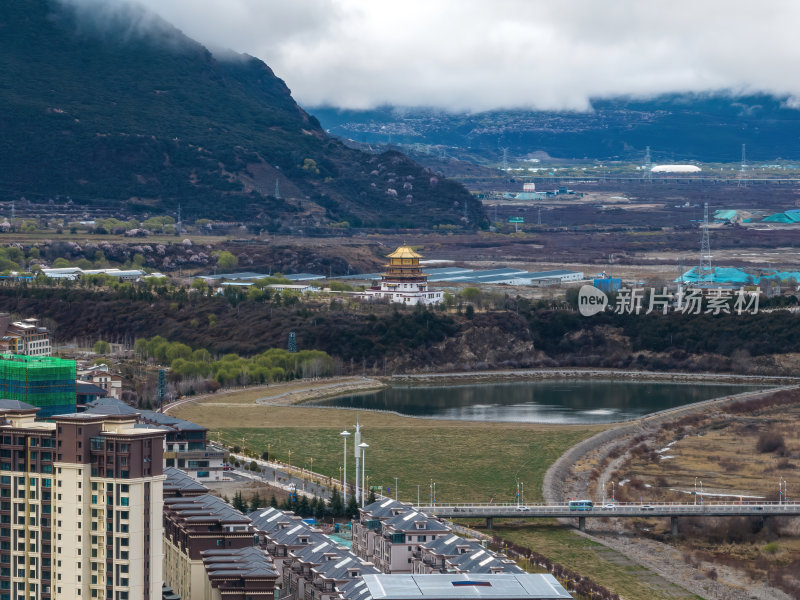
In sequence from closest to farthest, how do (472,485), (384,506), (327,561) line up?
(327,561)
(384,506)
(472,485)

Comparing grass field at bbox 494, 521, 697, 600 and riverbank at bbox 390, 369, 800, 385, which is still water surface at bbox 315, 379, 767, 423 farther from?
grass field at bbox 494, 521, 697, 600

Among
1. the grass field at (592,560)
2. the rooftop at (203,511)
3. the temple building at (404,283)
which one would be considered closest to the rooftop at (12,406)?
→ the rooftop at (203,511)

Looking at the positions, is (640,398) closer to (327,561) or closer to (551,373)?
(551,373)

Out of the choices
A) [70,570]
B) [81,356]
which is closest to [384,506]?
[70,570]

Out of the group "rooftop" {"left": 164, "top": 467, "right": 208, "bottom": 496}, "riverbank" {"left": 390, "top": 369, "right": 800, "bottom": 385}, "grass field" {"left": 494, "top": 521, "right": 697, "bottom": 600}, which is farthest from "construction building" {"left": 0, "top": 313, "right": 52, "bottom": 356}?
"grass field" {"left": 494, "top": 521, "right": 697, "bottom": 600}

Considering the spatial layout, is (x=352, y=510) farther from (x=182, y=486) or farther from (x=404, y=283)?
(x=404, y=283)

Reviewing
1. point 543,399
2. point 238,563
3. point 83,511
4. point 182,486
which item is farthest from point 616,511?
point 543,399
